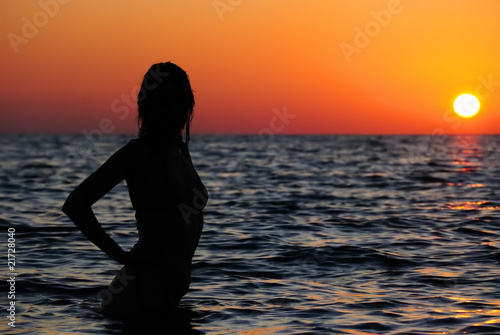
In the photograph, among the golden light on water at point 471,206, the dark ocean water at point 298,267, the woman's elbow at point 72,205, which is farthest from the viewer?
the golden light on water at point 471,206

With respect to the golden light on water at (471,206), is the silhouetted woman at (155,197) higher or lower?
higher

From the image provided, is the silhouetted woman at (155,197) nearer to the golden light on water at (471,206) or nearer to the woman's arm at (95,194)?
the woman's arm at (95,194)

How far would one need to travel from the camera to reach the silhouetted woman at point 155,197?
4211 mm

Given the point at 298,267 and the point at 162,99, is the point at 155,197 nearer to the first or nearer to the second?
the point at 162,99

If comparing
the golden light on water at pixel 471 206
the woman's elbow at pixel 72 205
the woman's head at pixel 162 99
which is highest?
the woman's head at pixel 162 99

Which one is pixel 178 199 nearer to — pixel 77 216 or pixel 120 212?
pixel 77 216

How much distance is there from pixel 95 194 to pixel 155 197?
38 centimetres

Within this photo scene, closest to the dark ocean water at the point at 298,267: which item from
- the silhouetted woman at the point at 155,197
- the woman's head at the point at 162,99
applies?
the silhouetted woman at the point at 155,197

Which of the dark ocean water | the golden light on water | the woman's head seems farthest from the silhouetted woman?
the golden light on water

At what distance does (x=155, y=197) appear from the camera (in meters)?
4.37

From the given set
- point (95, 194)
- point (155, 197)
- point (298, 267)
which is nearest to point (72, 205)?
point (95, 194)

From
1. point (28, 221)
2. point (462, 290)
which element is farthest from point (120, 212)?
point (462, 290)

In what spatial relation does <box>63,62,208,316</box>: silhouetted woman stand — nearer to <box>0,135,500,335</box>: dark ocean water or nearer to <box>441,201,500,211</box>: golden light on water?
<box>0,135,500,335</box>: dark ocean water

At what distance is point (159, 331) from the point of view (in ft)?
16.5
